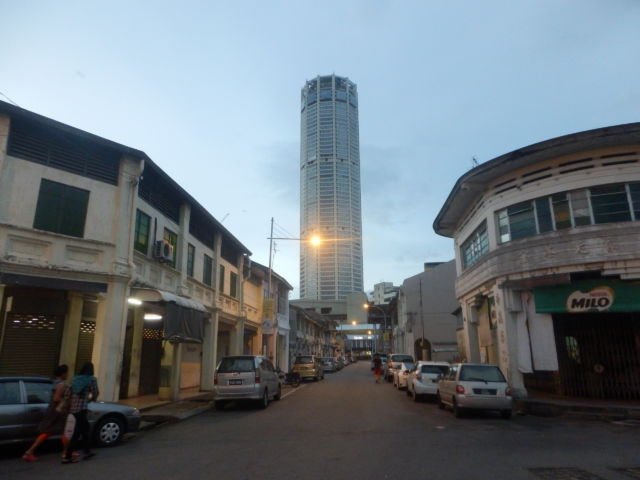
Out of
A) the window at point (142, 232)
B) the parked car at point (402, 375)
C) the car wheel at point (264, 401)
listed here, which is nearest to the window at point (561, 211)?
the parked car at point (402, 375)

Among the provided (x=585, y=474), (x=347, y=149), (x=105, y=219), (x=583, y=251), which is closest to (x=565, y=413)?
(x=583, y=251)

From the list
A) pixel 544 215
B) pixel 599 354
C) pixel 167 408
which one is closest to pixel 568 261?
pixel 544 215

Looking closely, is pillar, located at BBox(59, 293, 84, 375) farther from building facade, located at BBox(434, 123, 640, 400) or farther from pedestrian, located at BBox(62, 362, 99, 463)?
building facade, located at BBox(434, 123, 640, 400)

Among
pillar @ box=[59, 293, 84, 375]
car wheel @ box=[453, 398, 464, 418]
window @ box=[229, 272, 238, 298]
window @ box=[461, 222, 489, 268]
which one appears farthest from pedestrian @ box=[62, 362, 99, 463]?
window @ box=[229, 272, 238, 298]

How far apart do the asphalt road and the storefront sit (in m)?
4.01

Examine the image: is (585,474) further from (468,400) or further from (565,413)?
(565,413)

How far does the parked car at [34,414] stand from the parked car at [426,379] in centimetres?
1181

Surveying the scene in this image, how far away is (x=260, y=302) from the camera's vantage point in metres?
33.3

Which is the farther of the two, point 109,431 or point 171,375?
point 171,375

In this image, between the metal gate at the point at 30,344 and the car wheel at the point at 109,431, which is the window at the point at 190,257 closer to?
the metal gate at the point at 30,344

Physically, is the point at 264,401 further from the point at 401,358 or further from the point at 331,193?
the point at 331,193

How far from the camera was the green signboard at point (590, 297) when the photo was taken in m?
15.2

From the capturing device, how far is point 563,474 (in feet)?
22.5

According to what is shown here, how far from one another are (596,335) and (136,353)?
17154mm
